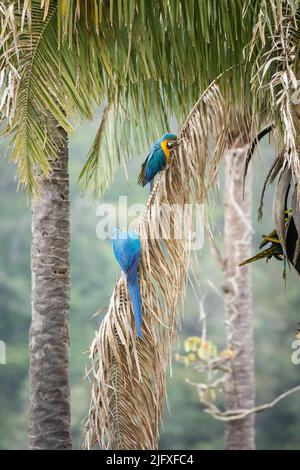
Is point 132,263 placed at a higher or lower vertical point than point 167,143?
lower

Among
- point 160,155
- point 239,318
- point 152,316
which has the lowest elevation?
point 152,316

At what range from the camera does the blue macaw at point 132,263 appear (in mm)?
3664

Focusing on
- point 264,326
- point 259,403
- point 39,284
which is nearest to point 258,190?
point 264,326

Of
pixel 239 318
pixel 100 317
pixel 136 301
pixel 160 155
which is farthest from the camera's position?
pixel 100 317

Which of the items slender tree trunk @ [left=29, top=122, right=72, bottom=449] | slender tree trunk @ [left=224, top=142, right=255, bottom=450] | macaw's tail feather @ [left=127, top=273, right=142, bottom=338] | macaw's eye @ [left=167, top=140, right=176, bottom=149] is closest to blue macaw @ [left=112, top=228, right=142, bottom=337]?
macaw's tail feather @ [left=127, top=273, right=142, bottom=338]

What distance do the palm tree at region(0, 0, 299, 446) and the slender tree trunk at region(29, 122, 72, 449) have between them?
368mm

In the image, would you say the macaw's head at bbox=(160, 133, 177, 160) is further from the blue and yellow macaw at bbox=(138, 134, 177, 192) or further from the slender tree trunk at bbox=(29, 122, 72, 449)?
the slender tree trunk at bbox=(29, 122, 72, 449)

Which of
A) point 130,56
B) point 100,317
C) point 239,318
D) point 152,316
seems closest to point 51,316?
point 152,316

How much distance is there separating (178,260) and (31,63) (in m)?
1.17

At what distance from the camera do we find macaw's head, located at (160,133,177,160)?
156 inches

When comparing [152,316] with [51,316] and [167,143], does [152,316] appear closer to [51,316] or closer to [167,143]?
[51,316]

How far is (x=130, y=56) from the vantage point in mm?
3807

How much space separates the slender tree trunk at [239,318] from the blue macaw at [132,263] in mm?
5555

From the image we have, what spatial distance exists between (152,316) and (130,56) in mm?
1272
